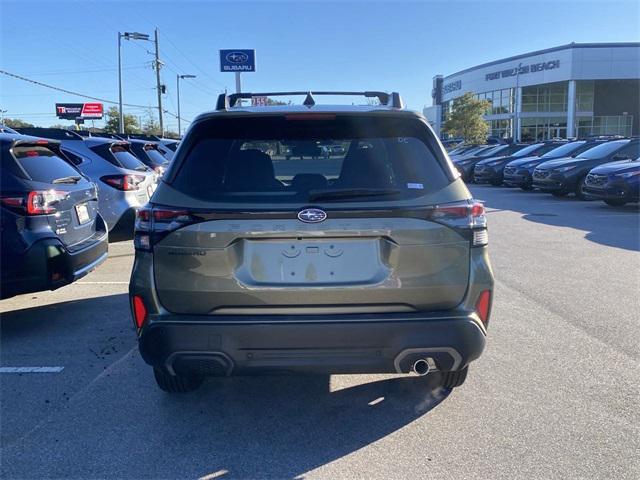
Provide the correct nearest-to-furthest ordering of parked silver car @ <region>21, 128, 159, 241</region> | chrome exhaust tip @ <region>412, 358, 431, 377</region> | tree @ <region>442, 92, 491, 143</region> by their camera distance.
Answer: chrome exhaust tip @ <region>412, 358, 431, 377</region>
parked silver car @ <region>21, 128, 159, 241</region>
tree @ <region>442, 92, 491, 143</region>

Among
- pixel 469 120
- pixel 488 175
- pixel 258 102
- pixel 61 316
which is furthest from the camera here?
pixel 469 120

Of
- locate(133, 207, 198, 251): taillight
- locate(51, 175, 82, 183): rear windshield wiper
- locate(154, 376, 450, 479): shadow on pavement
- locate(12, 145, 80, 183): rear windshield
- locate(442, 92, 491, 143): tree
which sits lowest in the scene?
locate(154, 376, 450, 479): shadow on pavement

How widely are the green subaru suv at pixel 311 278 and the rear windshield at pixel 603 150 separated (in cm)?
1474

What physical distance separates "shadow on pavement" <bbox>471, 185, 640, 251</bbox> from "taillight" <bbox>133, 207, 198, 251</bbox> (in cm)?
800

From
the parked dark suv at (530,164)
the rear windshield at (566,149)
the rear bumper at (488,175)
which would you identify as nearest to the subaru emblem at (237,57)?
the parked dark suv at (530,164)

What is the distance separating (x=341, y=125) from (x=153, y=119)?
77.3m

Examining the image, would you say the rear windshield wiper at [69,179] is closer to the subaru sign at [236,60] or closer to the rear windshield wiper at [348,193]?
the rear windshield wiper at [348,193]

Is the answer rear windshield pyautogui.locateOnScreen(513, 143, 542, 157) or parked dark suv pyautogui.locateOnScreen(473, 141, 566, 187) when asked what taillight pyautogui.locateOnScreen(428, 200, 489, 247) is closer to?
parked dark suv pyautogui.locateOnScreen(473, 141, 566, 187)

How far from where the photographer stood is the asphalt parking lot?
2.90 meters

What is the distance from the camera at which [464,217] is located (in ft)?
9.48

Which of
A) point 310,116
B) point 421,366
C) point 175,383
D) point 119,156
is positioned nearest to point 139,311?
point 175,383

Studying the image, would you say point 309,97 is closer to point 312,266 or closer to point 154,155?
point 312,266

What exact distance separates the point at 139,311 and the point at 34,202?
227 centimetres

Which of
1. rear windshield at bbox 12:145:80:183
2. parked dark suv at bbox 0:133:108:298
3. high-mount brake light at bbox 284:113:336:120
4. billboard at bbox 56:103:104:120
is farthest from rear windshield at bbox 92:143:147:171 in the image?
billboard at bbox 56:103:104:120
